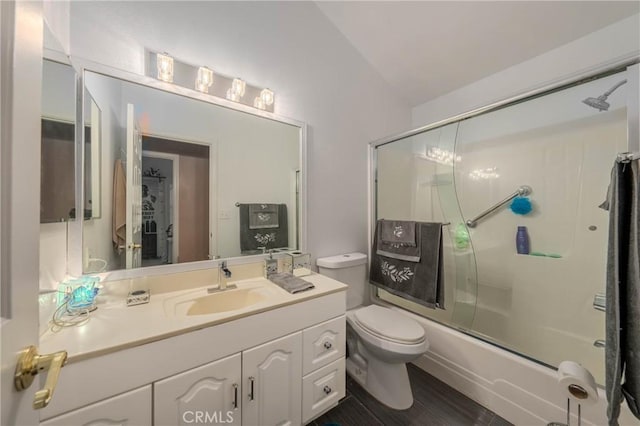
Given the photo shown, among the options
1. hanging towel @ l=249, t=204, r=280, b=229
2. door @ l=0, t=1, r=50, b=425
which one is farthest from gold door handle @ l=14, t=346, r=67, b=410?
hanging towel @ l=249, t=204, r=280, b=229

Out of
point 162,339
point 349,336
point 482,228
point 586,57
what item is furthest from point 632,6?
point 162,339

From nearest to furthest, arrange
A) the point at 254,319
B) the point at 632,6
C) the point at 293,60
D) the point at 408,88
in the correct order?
the point at 254,319
the point at 632,6
the point at 293,60
the point at 408,88

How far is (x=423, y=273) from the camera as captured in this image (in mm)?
1577

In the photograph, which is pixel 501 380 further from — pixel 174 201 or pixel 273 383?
pixel 174 201

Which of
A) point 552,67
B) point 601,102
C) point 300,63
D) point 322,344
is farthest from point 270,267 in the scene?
point 552,67

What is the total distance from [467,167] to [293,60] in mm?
1612

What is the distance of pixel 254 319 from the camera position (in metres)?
0.99

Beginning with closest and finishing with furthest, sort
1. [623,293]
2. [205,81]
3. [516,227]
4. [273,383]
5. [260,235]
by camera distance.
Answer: [623,293], [273,383], [205,81], [260,235], [516,227]

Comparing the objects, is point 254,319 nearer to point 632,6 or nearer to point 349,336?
point 349,336

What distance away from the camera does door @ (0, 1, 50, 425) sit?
0.37 m

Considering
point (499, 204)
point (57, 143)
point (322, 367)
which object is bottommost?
point (322, 367)

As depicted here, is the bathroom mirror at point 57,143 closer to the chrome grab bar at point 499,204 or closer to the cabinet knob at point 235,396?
the cabinet knob at point 235,396

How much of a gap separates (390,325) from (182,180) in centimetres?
148

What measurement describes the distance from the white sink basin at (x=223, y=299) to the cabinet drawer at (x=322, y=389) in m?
0.45
